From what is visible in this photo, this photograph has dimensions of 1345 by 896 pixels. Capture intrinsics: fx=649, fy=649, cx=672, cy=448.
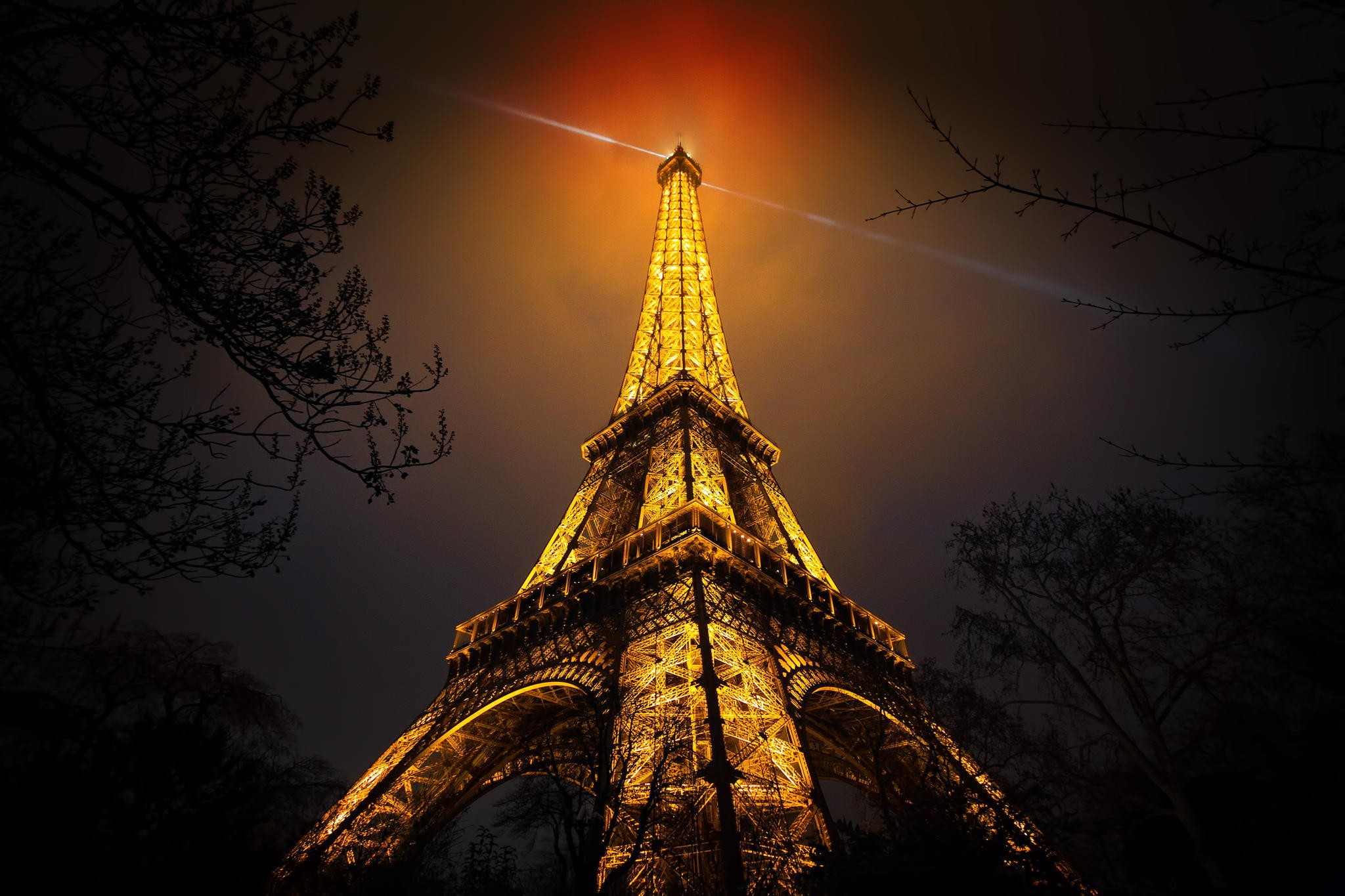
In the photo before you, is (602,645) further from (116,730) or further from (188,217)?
(188,217)

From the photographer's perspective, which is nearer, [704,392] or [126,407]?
[126,407]

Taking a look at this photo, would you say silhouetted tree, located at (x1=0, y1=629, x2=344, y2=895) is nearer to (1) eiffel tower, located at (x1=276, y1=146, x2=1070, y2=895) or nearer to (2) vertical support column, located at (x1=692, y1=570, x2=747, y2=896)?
(1) eiffel tower, located at (x1=276, y1=146, x2=1070, y2=895)

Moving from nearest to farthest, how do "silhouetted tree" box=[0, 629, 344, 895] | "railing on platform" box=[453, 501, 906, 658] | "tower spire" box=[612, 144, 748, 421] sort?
"silhouetted tree" box=[0, 629, 344, 895] → "railing on platform" box=[453, 501, 906, 658] → "tower spire" box=[612, 144, 748, 421]

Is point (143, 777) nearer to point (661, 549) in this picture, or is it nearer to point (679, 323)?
point (661, 549)

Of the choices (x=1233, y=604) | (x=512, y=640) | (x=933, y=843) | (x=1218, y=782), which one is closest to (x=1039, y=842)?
(x=933, y=843)

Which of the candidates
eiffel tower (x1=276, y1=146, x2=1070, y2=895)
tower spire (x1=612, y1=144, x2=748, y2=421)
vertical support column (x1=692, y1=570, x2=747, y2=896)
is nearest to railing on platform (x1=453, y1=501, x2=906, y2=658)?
eiffel tower (x1=276, y1=146, x2=1070, y2=895)

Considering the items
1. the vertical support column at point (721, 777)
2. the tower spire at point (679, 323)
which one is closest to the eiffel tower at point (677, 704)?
the vertical support column at point (721, 777)

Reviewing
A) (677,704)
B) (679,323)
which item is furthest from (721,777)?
(679,323)
